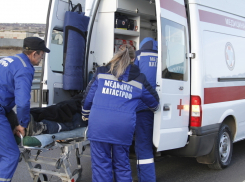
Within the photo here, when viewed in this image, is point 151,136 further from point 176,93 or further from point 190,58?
point 190,58

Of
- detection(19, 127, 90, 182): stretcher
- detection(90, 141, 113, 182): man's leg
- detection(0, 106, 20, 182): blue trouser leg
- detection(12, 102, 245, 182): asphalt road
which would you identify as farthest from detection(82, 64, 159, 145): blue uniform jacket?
detection(12, 102, 245, 182): asphalt road

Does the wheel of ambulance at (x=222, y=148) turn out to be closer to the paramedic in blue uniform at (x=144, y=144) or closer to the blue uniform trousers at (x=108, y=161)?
the paramedic in blue uniform at (x=144, y=144)

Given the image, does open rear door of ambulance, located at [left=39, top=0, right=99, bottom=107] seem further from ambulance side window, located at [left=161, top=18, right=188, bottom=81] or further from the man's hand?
ambulance side window, located at [left=161, top=18, right=188, bottom=81]

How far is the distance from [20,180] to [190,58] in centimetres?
285

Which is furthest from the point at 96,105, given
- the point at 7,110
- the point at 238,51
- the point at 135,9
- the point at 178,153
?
the point at 135,9

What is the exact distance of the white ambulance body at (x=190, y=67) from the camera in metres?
4.02

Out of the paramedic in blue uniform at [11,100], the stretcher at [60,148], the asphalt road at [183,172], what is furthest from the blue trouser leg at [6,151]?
the asphalt road at [183,172]

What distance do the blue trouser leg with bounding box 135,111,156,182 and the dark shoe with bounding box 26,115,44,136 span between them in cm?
121

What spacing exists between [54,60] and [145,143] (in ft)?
6.49

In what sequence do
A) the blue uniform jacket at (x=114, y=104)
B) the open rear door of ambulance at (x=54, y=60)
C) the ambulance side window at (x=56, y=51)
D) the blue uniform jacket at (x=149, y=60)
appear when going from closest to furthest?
the blue uniform jacket at (x=114, y=104) < the blue uniform jacket at (x=149, y=60) < the open rear door of ambulance at (x=54, y=60) < the ambulance side window at (x=56, y=51)

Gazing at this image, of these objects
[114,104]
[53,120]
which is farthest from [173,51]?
[53,120]

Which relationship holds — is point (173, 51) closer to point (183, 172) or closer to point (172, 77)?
point (172, 77)

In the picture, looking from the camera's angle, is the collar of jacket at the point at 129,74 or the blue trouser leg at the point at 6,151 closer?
the blue trouser leg at the point at 6,151

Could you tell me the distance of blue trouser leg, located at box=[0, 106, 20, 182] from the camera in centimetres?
332
